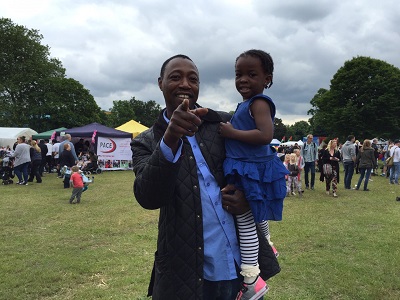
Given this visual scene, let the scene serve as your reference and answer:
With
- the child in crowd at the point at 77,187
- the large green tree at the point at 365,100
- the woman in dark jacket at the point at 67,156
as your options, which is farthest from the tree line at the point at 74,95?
the child in crowd at the point at 77,187

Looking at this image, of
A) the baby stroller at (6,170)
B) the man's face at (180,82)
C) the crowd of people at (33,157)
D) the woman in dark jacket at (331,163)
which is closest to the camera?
the man's face at (180,82)

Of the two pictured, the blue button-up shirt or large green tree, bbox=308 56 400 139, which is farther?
large green tree, bbox=308 56 400 139

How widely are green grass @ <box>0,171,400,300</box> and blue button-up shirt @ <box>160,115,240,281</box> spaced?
2.88m

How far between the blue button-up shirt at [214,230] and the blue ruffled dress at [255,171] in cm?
12

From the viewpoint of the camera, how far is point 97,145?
20.9m

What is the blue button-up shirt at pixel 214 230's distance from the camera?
68.9 inches

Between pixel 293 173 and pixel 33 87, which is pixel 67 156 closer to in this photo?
pixel 293 173

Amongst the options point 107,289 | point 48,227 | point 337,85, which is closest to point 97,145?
point 48,227

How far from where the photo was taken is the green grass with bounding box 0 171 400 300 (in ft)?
14.7

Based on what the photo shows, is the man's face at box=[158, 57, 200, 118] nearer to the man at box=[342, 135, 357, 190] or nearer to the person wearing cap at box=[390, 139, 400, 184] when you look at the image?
the man at box=[342, 135, 357, 190]

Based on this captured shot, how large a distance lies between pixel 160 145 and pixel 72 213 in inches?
327

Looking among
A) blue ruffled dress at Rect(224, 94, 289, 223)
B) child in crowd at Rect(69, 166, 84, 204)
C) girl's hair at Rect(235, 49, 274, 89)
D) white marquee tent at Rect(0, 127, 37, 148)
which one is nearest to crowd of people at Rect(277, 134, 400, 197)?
child in crowd at Rect(69, 166, 84, 204)

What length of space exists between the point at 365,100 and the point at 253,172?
39842 mm

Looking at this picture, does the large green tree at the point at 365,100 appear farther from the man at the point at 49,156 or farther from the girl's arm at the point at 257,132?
the girl's arm at the point at 257,132
